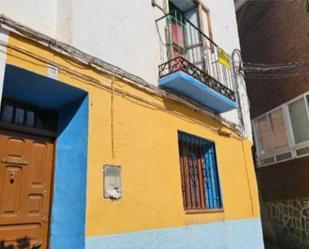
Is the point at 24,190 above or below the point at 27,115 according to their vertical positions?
below

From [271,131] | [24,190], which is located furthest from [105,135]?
[271,131]

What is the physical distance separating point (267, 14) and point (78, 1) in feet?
30.7

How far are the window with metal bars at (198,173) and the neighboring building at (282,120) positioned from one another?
176 inches

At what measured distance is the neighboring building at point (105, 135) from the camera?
3.52 metres

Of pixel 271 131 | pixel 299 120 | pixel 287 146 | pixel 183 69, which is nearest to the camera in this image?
pixel 183 69

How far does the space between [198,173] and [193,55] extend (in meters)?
2.51

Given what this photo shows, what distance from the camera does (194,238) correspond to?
486 cm

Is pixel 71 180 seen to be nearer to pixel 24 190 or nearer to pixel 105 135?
pixel 24 190

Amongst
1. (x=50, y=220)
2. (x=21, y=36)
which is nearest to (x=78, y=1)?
(x=21, y=36)

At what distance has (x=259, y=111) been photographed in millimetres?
11430

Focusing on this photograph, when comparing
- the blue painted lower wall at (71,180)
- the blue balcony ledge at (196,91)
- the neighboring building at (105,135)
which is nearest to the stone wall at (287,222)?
the neighboring building at (105,135)

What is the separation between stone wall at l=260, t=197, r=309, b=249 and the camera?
896 centimetres

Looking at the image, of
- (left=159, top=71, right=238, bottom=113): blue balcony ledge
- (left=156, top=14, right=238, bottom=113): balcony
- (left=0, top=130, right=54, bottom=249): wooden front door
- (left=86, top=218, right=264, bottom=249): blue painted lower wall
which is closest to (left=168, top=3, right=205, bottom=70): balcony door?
(left=156, top=14, right=238, bottom=113): balcony

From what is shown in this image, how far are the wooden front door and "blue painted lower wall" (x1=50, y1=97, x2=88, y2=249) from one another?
0.42 feet
